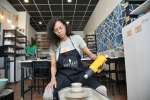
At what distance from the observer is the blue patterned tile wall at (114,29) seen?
615cm

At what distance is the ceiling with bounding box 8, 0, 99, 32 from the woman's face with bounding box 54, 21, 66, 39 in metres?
7.17

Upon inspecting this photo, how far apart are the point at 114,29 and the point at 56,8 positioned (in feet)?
12.9

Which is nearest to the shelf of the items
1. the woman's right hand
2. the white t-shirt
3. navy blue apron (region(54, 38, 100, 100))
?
the white t-shirt

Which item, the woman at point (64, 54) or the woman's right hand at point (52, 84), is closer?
the woman's right hand at point (52, 84)

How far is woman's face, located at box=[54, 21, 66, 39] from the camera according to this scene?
82.5 inches

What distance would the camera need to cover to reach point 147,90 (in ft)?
7.38

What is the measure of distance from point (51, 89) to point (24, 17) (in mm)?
9067

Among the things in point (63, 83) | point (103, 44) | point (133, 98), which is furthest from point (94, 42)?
point (63, 83)

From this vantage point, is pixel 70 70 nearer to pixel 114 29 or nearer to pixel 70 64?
pixel 70 64

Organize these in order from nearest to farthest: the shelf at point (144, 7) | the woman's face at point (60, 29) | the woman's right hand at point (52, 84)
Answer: the woman's right hand at point (52, 84) < the woman's face at point (60, 29) < the shelf at point (144, 7)

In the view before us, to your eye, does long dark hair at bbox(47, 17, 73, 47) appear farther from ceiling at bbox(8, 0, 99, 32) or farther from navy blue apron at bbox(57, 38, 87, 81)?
ceiling at bbox(8, 0, 99, 32)

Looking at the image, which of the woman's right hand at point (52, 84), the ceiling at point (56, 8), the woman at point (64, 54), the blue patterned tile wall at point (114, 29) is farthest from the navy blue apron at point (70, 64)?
the ceiling at point (56, 8)

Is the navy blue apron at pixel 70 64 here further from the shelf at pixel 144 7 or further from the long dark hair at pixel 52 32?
the shelf at pixel 144 7

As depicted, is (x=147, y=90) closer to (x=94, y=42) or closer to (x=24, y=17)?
(x=94, y=42)
